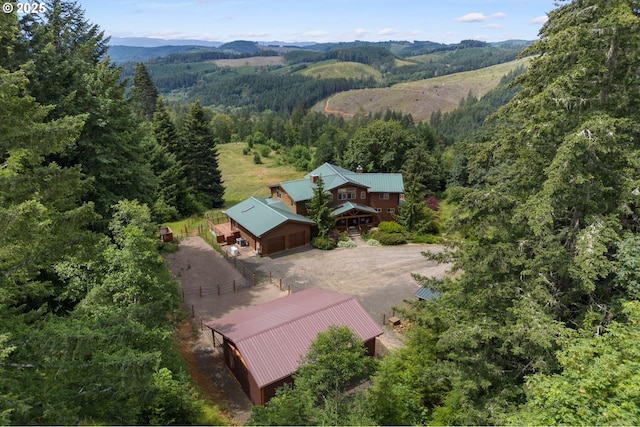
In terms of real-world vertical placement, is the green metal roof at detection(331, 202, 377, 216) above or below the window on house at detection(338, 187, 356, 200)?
below

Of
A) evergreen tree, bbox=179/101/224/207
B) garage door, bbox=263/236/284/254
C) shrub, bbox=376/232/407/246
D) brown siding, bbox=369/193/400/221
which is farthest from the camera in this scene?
evergreen tree, bbox=179/101/224/207

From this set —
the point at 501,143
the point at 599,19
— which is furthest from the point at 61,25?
the point at 599,19

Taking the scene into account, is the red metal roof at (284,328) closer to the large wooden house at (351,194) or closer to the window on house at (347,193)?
the large wooden house at (351,194)

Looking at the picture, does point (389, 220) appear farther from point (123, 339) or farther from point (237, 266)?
point (123, 339)

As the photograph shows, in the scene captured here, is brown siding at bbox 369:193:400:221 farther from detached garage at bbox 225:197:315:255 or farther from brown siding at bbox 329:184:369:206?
detached garage at bbox 225:197:315:255

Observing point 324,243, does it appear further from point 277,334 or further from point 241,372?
point 241,372

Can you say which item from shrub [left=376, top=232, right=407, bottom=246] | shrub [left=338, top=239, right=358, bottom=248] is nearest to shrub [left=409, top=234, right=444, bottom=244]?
shrub [left=376, top=232, right=407, bottom=246]
